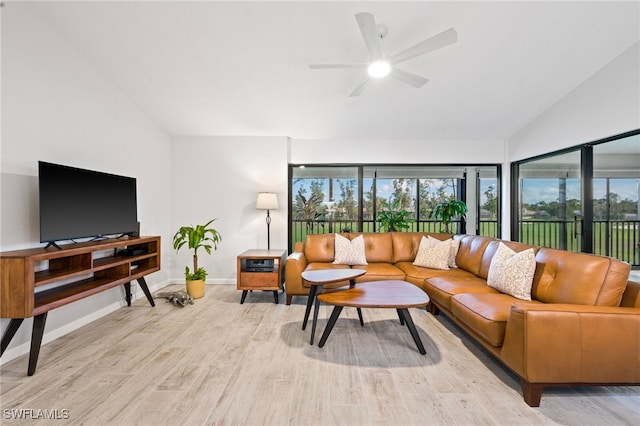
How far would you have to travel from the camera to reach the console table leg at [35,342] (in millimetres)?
2111

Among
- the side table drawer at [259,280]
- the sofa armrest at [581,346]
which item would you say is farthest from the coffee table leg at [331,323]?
the side table drawer at [259,280]

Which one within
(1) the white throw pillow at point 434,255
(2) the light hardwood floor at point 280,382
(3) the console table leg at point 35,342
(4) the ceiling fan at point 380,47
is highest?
(4) the ceiling fan at point 380,47

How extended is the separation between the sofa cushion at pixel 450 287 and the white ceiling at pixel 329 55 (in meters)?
2.33

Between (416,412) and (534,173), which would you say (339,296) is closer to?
(416,412)

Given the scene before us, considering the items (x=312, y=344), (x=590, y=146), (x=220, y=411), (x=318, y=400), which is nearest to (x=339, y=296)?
(x=312, y=344)

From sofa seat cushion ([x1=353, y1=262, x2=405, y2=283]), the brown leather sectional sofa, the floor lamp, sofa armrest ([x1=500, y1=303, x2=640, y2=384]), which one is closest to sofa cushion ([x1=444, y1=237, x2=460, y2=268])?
sofa seat cushion ([x1=353, y1=262, x2=405, y2=283])

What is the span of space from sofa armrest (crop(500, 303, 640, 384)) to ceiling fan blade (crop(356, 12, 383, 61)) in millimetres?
2134

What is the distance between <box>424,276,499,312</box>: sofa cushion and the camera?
2819 mm

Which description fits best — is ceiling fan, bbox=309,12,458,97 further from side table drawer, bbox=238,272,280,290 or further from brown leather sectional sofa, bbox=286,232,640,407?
side table drawer, bbox=238,272,280,290

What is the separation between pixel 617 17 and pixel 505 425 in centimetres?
350

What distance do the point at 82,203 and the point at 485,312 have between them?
367 cm

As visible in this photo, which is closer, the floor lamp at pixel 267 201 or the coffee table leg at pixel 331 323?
the coffee table leg at pixel 331 323

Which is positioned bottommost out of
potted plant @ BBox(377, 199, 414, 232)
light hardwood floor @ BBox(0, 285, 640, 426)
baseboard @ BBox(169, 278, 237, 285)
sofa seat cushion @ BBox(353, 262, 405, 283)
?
light hardwood floor @ BBox(0, 285, 640, 426)

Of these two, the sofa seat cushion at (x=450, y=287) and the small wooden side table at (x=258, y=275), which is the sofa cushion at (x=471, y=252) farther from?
the small wooden side table at (x=258, y=275)
